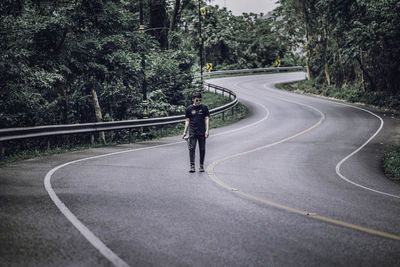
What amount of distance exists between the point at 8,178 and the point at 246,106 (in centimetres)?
2619

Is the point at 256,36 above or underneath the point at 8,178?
above

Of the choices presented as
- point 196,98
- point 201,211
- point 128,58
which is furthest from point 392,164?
point 128,58

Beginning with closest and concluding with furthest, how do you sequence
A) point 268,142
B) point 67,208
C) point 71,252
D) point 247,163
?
point 71,252 → point 67,208 → point 247,163 → point 268,142

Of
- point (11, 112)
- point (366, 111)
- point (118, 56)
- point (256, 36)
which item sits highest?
point (256, 36)

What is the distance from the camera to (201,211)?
616cm

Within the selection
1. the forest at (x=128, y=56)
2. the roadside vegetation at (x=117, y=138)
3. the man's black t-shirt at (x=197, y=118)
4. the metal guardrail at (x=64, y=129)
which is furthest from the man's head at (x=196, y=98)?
the forest at (x=128, y=56)

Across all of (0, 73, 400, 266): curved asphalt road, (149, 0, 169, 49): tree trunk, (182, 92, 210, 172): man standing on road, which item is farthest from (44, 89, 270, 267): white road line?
(149, 0, 169, 49): tree trunk

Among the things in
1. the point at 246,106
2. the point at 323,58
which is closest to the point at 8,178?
the point at 246,106

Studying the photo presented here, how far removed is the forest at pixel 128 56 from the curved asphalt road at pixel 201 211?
6.47m

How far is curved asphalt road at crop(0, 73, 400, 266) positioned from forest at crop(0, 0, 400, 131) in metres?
6.47

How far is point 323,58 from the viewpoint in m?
42.3

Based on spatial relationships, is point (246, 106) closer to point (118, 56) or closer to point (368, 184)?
point (118, 56)

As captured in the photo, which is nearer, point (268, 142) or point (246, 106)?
point (268, 142)

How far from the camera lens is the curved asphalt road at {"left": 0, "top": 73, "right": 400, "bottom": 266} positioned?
4.38 meters
